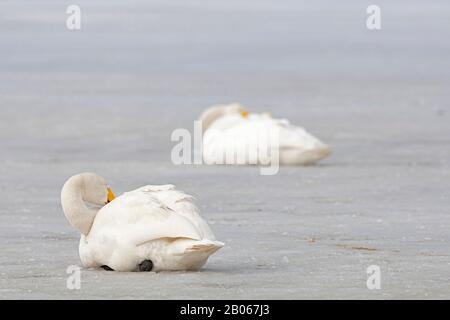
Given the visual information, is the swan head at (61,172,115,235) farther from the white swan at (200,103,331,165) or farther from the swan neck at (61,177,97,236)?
the white swan at (200,103,331,165)

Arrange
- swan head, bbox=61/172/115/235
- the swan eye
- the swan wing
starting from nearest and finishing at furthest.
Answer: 1. the swan wing
2. the swan eye
3. swan head, bbox=61/172/115/235

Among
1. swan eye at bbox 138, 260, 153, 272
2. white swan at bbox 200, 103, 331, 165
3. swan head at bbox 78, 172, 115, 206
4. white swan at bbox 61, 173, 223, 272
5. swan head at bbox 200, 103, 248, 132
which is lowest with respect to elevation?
swan eye at bbox 138, 260, 153, 272

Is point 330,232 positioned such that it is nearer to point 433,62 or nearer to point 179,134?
point 179,134

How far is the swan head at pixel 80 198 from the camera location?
318 inches

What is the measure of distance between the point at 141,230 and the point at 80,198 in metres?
0.50

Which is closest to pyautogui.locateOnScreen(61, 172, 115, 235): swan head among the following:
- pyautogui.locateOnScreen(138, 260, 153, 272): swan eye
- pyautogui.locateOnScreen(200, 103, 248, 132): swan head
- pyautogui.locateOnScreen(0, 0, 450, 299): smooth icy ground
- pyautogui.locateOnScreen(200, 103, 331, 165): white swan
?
pyautogui.locateOnScreen(0, 0, 450, 299): smooth icy ground

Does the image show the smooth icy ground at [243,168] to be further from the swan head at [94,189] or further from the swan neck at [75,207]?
the swan head at [94,189]

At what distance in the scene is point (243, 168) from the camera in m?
14.2

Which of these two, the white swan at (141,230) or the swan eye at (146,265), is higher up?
the white swan at (141,230)

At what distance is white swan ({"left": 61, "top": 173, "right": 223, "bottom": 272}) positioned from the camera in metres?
7.82

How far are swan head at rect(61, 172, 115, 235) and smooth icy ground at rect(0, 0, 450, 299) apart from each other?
30cm

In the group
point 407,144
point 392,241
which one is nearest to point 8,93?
point 407,144

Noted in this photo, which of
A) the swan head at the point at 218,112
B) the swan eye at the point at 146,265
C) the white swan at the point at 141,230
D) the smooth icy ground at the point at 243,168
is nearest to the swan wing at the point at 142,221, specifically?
the white swan at the point at 141,230

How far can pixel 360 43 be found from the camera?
1352 inches
